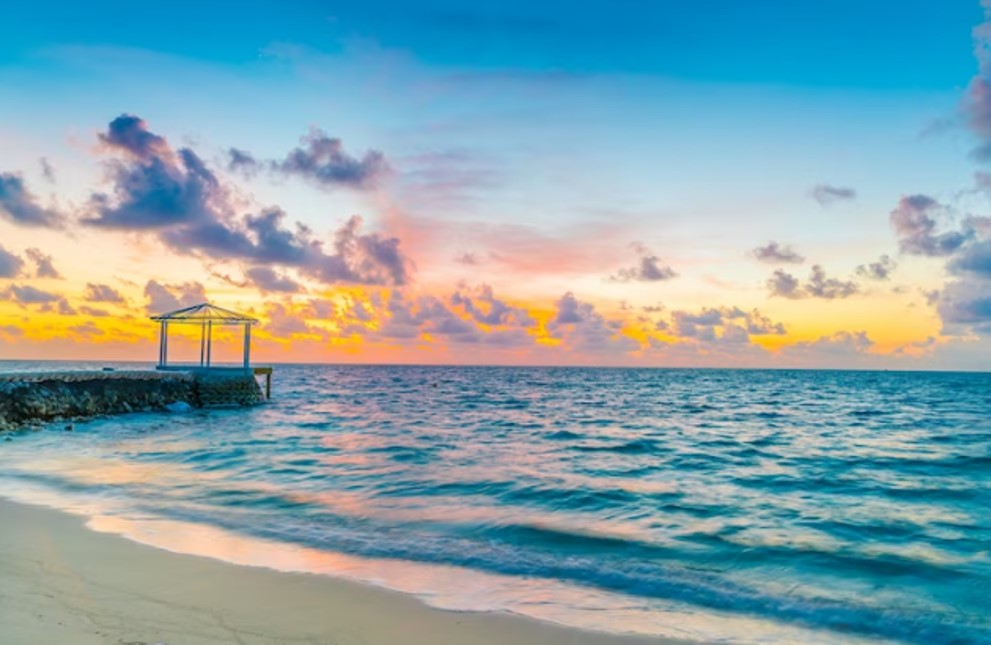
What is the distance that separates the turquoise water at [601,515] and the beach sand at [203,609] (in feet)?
2.61

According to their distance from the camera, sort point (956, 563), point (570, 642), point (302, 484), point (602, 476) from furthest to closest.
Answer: point (602, 476), point (302, 484), point (956, 563), point (570, 642)

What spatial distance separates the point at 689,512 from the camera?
16.5m

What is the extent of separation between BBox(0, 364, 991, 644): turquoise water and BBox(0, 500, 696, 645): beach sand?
795mm

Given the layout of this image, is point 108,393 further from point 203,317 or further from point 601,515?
point 601,515

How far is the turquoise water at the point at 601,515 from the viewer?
33.0 feet

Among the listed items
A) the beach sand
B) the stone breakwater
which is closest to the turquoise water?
the beach sand

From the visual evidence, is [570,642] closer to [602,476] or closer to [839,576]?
[839,576]

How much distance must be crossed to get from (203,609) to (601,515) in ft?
33.4

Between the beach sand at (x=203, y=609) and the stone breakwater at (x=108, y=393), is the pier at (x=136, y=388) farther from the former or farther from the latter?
the beach sand at (x=203, y=609)

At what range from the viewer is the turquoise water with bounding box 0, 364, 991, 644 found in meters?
10.0

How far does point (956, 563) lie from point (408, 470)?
51.3 feet

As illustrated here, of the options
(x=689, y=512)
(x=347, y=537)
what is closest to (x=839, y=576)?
(x=689, y=512)

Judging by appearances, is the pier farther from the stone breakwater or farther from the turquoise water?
the turquoise water

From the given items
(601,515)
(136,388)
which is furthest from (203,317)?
(601,515)
